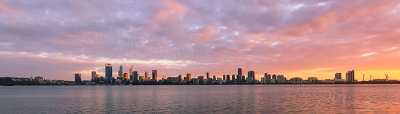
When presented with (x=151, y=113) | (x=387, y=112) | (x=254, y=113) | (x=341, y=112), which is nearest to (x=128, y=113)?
(x=151, y=113)

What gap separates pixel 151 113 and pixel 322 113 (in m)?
32.9

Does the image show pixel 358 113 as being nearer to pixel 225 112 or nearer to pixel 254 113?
pixel 254 113

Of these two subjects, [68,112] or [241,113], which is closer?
[241,113]

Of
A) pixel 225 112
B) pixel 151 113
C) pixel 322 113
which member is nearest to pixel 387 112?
pixel 322 113

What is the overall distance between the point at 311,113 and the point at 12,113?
59874 millimetres

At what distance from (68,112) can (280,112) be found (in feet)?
141

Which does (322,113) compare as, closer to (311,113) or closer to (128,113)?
(311,113)

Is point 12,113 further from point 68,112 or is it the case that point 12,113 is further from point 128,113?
point 128,113

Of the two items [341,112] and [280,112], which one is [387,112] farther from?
[280,112]

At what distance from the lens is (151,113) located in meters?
56.1

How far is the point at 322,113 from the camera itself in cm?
5541

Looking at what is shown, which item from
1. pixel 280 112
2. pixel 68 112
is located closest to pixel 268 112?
pixel 280 112

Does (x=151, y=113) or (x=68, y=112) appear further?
(x=68, y=112)

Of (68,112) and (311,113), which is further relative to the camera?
(68,112)
